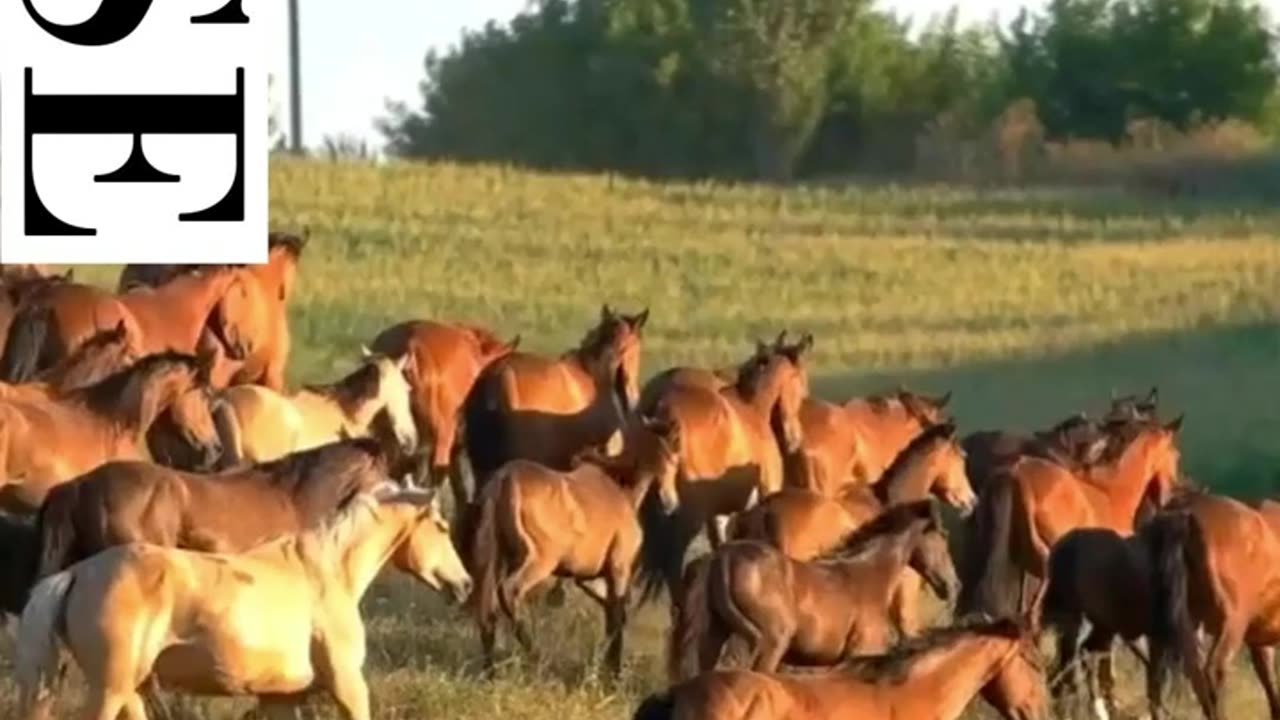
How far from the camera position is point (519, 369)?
43.1ft

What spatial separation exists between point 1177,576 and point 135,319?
5184 mm

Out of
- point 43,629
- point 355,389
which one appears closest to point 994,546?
point 355,389

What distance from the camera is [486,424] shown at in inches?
516

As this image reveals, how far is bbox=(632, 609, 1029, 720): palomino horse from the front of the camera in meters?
7.14

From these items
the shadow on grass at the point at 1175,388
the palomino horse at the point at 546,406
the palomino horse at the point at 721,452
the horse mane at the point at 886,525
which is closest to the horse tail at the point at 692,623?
the horse mane at the point at 886,525

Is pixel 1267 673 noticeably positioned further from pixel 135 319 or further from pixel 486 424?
pixel 135 319

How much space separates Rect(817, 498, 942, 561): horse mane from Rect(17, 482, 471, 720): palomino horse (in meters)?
1.75

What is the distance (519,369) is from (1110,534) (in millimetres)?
3495

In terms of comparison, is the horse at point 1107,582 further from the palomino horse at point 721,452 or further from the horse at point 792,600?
the palomino horse at point 721,452

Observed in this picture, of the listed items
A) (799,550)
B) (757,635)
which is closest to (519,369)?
(799,550)

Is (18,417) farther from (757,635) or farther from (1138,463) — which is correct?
(1138,463)

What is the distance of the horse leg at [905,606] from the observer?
32.8ft

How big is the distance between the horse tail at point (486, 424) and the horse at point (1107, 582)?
122 inches

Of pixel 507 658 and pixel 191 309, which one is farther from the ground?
pixel 191 309
